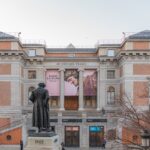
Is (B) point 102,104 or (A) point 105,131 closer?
(A) point 105,131

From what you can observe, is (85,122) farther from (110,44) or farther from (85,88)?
(110,44)

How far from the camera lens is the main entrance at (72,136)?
59.3 m

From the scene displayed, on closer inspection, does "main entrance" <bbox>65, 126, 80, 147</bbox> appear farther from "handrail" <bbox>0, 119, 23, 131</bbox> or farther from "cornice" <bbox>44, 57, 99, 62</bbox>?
"cornice" <bbox>44, 57, 99, 62</bbox>

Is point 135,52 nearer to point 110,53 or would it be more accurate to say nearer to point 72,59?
point 110,53

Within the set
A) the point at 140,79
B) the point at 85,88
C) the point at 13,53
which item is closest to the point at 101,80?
the point at 85,88

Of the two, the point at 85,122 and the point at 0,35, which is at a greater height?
the point at 0,35

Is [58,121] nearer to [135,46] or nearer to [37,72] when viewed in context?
[37,72]

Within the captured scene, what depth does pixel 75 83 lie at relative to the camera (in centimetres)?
6444

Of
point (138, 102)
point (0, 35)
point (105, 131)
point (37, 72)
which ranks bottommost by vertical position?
point (105, 131)

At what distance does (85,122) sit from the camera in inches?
2308

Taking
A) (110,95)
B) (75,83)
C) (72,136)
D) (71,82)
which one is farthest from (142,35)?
(72,136)

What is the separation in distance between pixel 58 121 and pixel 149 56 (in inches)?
556

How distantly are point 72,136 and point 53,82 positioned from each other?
356 inches

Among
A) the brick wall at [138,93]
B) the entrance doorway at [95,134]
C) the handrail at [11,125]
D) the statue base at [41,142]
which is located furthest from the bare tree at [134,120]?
the handrail at [11,125]
